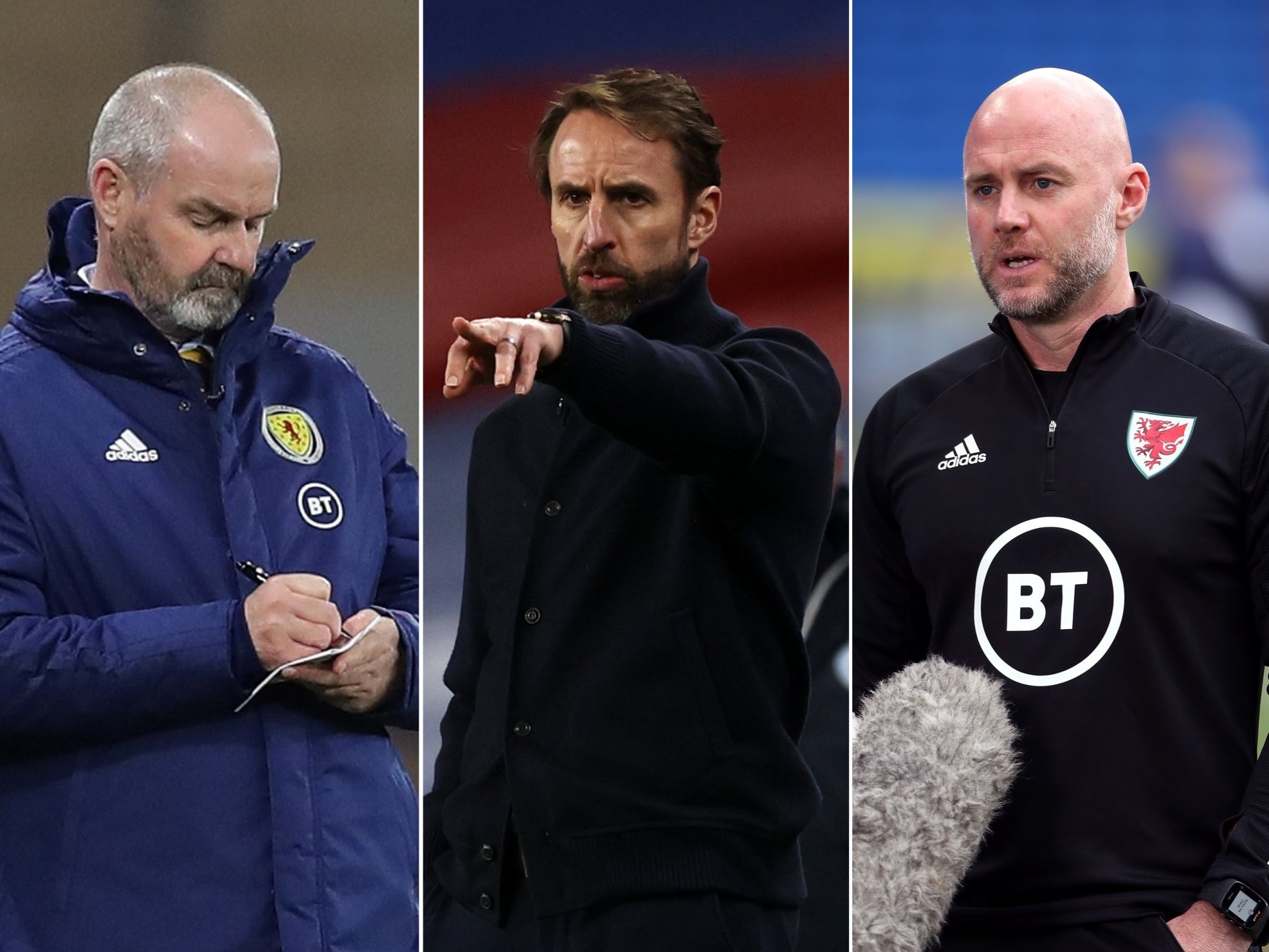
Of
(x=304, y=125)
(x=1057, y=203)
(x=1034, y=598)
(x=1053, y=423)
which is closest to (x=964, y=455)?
(x=1053, y=423)

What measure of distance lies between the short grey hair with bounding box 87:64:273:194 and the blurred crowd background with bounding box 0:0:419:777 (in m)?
0.04

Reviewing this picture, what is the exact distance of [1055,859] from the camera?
2.34m

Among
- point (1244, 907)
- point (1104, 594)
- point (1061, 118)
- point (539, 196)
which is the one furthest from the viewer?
point (539, 196)

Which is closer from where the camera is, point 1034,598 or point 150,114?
point 1034,598

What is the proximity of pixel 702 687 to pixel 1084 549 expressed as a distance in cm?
60

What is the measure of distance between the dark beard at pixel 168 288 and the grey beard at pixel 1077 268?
1.24m

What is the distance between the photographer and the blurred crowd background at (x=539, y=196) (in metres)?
2.57

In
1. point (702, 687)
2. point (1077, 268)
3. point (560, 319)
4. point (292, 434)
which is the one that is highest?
point (1077, 268)

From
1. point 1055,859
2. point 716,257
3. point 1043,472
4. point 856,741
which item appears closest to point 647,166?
point 716,257

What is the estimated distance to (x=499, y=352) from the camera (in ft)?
6.03

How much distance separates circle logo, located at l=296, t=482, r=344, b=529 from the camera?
8.24 feet

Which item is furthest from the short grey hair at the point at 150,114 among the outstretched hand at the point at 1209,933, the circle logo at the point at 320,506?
the outstretched hand at the point at 1209,933

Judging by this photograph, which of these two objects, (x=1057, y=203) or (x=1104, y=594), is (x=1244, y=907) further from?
(x=1057, y=203)

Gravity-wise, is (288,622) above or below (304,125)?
below
